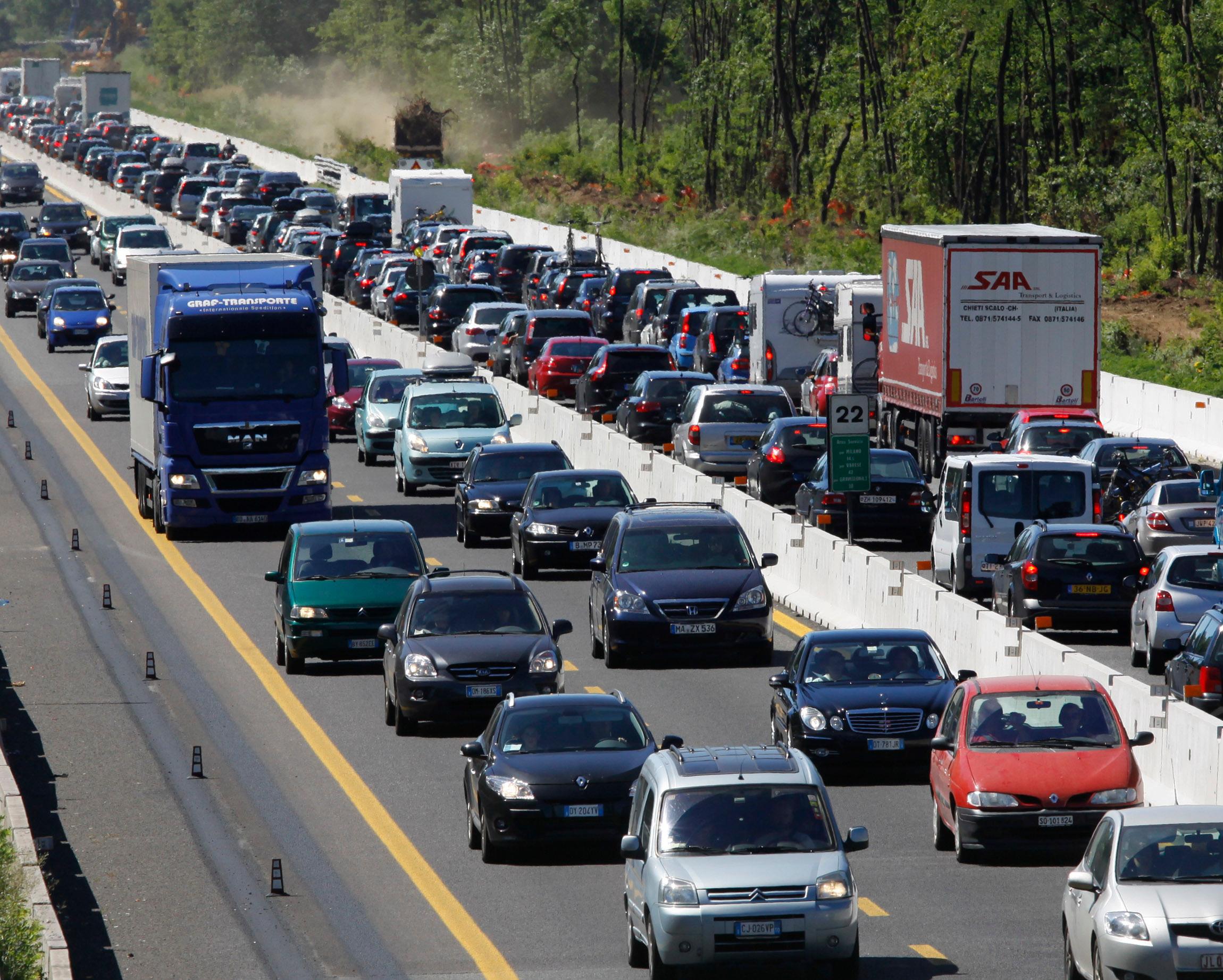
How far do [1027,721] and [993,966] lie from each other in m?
3.54

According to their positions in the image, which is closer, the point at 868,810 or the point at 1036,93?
the point at 868,810

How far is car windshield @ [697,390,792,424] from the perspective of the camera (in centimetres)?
4053

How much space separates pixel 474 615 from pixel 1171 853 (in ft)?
36.5

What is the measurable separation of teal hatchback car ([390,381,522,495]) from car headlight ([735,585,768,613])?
14096 millimetres

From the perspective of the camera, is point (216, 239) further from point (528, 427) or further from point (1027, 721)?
point (1027, 721)

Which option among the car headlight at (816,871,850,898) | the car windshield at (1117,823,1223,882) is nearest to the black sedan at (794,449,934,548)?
the car headlight at (816,871,850,898)

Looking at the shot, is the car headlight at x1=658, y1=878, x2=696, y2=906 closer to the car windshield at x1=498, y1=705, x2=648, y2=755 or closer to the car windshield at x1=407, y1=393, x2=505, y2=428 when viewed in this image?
the car windshield at x1=498, y1=705, x2=648, y2=755

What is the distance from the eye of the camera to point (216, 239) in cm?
8425

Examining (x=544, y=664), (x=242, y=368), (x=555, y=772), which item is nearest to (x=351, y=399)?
(x=242, y=368)

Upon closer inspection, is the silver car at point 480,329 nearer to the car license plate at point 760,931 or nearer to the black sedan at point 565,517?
the black sedan at point 565,517

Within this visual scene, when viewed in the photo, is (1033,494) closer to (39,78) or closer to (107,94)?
(107,94)

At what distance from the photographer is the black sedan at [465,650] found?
74.9 feet

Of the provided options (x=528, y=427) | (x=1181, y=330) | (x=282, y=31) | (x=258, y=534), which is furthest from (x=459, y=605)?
(x=282, y=31)

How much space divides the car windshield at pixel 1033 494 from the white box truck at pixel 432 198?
5122 centimetres
